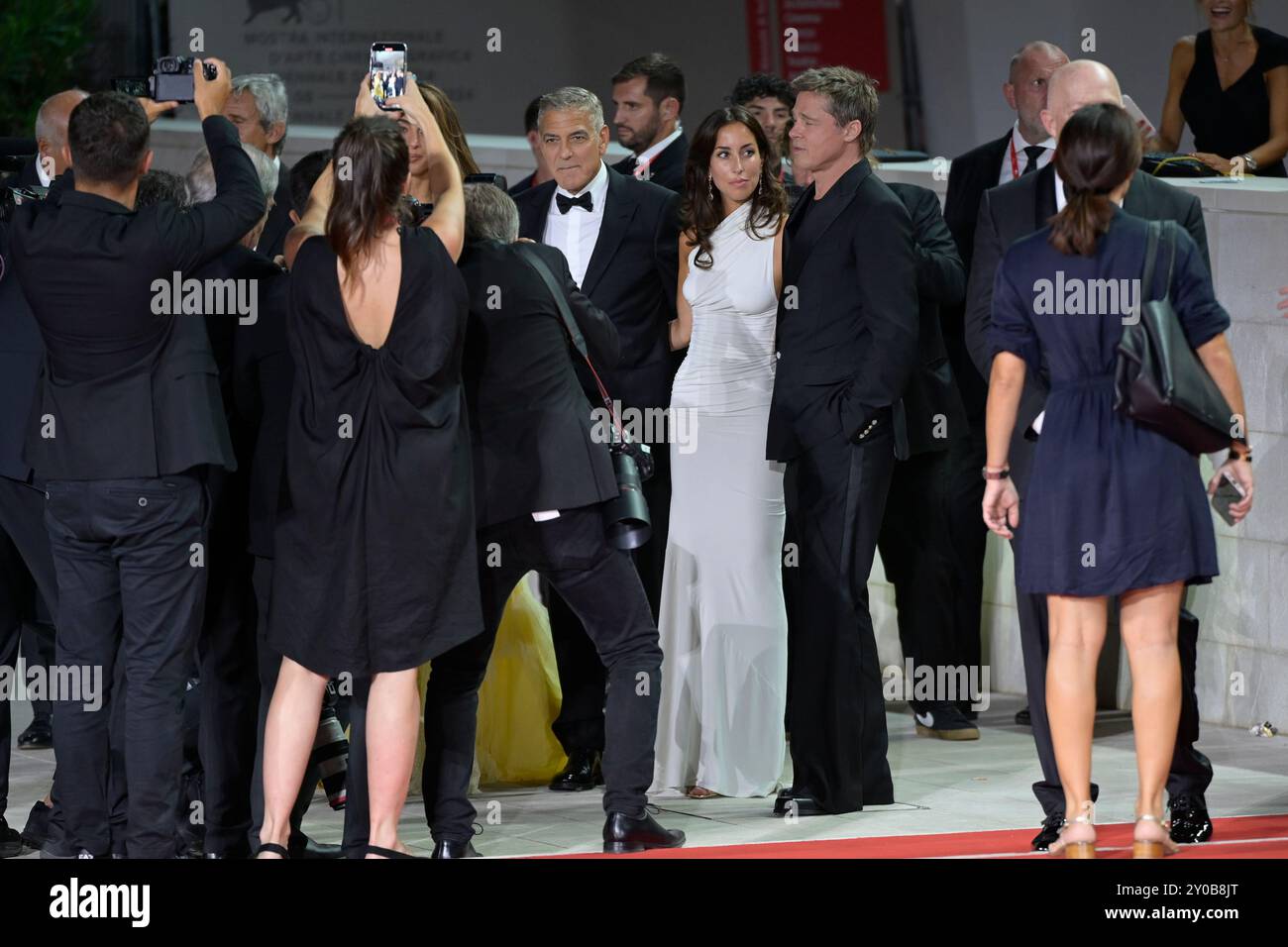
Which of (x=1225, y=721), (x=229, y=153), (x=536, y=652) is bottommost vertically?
(x=1225, y=721)

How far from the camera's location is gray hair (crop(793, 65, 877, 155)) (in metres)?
5.76

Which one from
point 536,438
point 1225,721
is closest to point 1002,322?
point 536,438

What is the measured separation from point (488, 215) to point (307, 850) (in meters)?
1.69

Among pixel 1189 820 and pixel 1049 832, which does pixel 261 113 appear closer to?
pixel 1049 832

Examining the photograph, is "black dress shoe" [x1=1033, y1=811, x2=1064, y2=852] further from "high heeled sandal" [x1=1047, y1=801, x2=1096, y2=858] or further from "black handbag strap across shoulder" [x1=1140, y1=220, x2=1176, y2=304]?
"black handbag strap across shoulder" [x1=1140, y1=220, x2=1176, y2=304]

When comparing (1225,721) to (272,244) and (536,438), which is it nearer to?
(536,438)

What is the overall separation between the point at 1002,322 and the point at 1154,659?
83 cm

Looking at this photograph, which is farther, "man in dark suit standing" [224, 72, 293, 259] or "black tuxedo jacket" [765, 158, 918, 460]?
"man in dark suit standing" [224, 72, 293, 259]

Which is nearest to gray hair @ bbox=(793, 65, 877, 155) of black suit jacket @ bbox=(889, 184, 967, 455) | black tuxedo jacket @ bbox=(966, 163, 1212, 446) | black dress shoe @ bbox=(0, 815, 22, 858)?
black suit jacket @ bbox=(889, 184, 967, 455)

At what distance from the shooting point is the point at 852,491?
5828 mm

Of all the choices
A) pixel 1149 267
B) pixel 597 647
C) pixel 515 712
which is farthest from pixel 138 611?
pixel 1149 267

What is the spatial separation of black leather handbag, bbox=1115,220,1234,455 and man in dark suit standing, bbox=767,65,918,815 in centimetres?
111

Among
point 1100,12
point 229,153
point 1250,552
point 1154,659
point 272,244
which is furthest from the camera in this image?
point 1100,12
